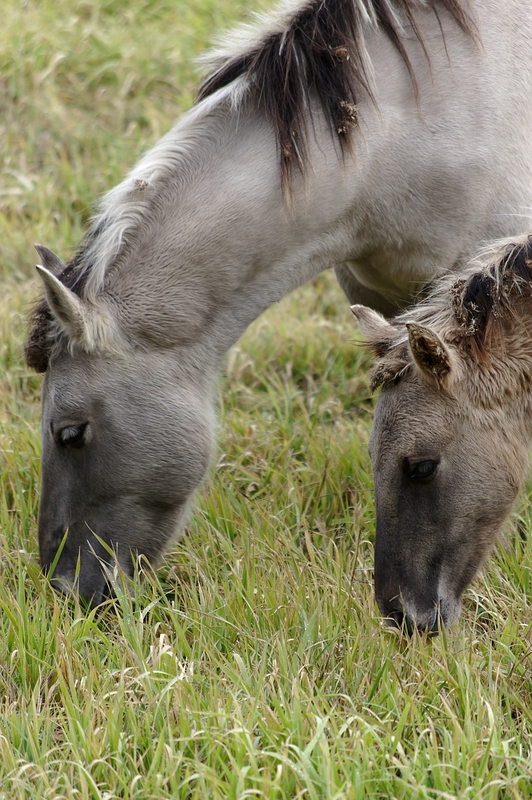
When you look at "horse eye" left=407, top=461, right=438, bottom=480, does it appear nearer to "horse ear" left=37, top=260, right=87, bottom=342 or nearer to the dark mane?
the dark mane

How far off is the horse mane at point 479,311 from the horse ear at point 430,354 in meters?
0.13

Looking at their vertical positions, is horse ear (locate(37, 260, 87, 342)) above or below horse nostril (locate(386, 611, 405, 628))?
above

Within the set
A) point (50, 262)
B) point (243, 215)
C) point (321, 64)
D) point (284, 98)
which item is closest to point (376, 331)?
point (243, 215)

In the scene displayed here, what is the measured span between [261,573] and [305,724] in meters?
1.09

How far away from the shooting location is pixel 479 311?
372 cm

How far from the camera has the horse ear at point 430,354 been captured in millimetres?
3455

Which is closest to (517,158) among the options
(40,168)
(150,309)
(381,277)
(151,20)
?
(381,277)

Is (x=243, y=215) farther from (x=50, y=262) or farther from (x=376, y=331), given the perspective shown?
(x=50, y=262)

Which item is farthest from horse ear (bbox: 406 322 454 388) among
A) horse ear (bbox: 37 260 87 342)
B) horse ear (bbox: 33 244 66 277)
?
horse ear (bbox: 33 244 66 277)

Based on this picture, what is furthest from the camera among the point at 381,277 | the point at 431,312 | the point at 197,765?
the point at 381,277

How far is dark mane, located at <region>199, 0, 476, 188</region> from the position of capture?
4.19m

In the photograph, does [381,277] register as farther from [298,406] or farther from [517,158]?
[298,406]

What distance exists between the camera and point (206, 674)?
136 inches

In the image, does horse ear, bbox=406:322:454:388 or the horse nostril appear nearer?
horse ear, bbox=406:322:454:388
